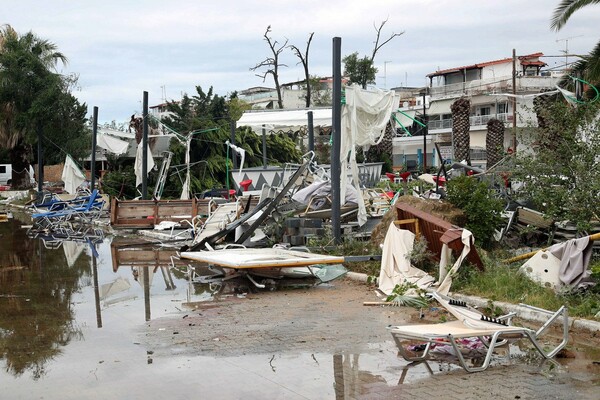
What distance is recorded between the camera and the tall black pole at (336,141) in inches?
568

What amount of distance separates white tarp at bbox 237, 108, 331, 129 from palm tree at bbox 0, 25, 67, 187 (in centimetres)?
1655

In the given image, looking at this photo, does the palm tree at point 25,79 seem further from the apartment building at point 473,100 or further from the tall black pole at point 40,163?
the apartment building at point 473,100

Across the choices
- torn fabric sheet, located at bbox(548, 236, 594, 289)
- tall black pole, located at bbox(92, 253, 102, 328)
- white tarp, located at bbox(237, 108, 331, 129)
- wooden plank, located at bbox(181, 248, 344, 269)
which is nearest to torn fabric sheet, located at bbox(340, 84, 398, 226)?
wooden plank, located at bbox(181, 248, 344, 269)

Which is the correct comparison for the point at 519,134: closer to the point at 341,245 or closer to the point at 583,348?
the point at 341,245

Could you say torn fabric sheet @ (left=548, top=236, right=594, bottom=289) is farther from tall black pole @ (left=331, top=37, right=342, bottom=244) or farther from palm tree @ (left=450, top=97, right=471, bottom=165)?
A: palm tree @ (left=450, top=97, right=471, bottom=165)

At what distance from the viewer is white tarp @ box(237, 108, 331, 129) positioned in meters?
27.1

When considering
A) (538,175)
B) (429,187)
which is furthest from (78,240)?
(538,175)

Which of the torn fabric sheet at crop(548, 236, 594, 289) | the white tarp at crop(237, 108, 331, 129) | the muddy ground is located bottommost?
the muddy ground

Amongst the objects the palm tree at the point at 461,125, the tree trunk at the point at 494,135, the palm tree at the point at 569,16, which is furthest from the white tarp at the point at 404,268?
the palm tree at the point at 461,125

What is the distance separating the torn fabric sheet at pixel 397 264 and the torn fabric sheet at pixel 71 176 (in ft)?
72.7

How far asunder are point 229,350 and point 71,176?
25237 mm

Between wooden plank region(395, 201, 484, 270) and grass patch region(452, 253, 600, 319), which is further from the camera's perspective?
wooden plank region(395, 201, 484, 270)

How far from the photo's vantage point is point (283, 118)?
2736 cm

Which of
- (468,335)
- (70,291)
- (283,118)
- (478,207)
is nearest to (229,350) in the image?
(468,335)
